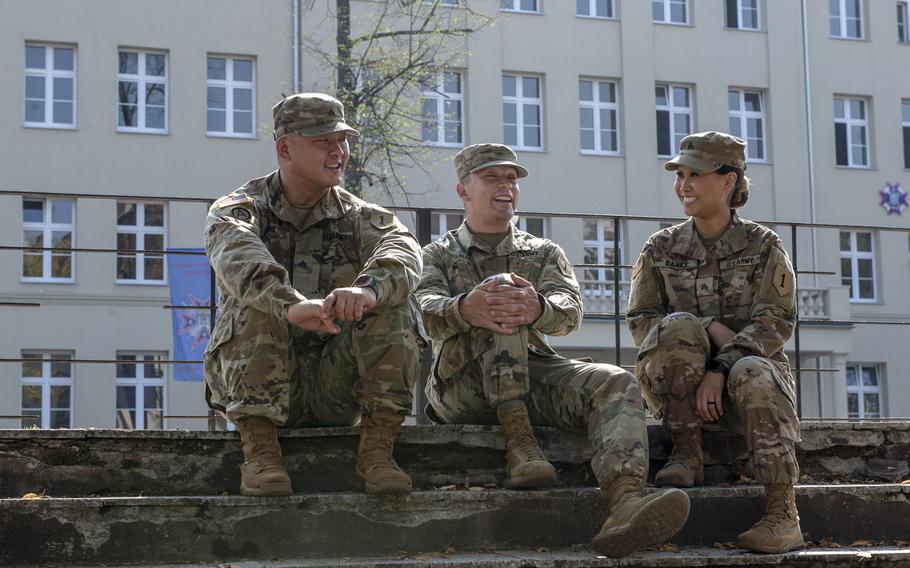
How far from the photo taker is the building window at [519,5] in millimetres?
30312

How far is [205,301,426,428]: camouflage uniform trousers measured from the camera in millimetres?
5027

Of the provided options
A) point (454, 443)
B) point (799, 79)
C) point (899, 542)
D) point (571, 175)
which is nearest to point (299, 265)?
point (454, 443)

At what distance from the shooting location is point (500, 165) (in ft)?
20.0

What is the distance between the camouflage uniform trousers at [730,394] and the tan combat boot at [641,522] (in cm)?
63

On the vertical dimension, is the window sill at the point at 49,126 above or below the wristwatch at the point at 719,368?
above

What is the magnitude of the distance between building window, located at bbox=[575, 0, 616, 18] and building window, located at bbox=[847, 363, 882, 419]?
9675 mm

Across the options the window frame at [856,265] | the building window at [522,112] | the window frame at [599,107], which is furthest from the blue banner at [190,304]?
the window frame at [856,265]

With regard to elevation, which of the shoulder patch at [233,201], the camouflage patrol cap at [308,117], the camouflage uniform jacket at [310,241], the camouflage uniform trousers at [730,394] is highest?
the camouflage patrol cap at [308,117]

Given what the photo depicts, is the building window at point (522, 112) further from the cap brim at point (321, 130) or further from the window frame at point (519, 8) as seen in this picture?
the cap brim at point (321, 130)

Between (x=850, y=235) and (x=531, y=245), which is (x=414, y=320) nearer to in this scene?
(x=531, y=245)

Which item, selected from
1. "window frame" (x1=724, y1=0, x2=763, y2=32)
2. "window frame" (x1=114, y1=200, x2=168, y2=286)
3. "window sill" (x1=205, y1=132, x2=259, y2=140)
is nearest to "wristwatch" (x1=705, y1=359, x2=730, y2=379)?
"window frame" (x1=114, y1=200, x2=168, y2=286)

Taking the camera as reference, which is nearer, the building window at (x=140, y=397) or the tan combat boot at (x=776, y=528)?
the tan combat boot at (x=776, y=528)

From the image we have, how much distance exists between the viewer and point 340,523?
4977 millimetres

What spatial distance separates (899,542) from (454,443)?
1.89 m
